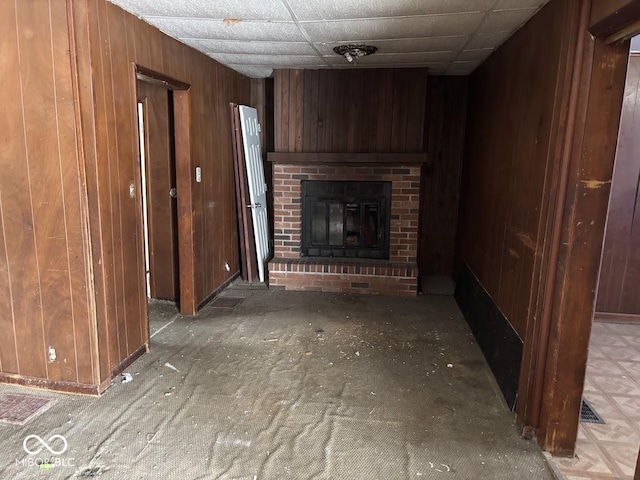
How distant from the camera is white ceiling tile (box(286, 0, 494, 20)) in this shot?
8.18 feet

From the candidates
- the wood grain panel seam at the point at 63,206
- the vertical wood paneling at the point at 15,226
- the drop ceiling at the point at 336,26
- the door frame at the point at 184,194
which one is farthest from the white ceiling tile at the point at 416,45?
the vertical wood paneling at the point at 15,226

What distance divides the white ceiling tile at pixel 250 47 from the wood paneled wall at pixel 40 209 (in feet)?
4.02

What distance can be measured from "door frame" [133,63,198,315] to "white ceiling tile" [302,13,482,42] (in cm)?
117

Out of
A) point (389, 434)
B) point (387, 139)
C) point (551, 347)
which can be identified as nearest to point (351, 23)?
point (387, 139)

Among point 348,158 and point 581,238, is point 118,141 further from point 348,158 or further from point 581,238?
point 581,238

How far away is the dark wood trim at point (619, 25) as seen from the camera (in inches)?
63.3

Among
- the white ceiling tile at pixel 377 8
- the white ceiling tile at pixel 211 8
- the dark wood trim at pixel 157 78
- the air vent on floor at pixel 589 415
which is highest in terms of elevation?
the white ceiling tile at pixel 377 8

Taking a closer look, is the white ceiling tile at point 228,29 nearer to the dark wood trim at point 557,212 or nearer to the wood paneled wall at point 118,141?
the wood paneled wall at point 118,141

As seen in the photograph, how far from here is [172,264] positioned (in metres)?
4.11

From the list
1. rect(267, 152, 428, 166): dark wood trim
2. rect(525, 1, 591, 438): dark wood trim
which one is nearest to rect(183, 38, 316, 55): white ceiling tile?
rect(267, 152, 428, 166): dark wood trim

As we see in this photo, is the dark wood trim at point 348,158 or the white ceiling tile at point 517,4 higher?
the white ceiling tile at point 517,4

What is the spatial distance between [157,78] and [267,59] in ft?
4.13

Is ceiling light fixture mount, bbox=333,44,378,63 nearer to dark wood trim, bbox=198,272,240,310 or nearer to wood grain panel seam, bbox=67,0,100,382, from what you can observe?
wood grain panel seam, bbox=67,0,100,382

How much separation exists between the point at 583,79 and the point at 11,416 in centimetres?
333
